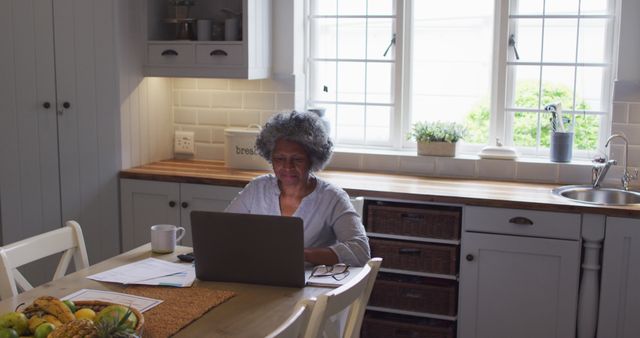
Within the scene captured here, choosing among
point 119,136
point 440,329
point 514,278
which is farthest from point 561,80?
point 119,136

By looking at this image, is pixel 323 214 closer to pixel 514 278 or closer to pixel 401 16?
pixel 514 278

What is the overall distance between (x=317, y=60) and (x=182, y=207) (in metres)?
1.16

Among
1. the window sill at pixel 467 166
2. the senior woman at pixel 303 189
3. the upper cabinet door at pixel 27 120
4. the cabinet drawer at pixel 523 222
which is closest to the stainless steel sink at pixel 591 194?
the window sill at pixel 467 166

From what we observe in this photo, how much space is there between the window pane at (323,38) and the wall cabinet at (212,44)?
0.94 feet

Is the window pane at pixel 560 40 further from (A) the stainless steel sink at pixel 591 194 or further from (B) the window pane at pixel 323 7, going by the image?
(B) the window pane at pixel 323 7

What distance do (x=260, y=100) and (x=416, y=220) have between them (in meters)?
1.29

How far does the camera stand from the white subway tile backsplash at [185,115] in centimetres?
450

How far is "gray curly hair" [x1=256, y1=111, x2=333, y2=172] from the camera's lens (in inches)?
111

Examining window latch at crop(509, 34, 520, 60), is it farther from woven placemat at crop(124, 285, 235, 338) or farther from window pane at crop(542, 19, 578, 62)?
woven placemat at crop(124, 285, 235, 338)

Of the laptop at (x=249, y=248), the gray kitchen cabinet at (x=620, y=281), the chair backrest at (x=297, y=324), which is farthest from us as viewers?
the gray kitchen cabinet at (x=620, y=281)

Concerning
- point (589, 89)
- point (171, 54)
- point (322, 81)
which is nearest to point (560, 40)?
point (589, 89)

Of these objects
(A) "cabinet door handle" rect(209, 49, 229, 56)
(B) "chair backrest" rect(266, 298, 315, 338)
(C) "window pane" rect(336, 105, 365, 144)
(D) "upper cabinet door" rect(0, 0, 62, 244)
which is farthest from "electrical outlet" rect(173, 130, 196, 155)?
(B) "chair backrest" rect(266, 298, 315, 338)

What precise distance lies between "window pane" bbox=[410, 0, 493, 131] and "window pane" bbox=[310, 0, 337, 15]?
1.55 ft

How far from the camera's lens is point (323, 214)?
2775 mm
